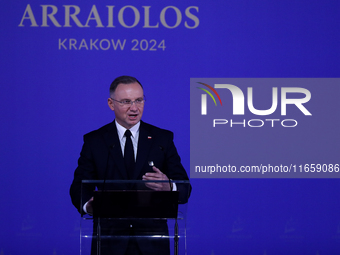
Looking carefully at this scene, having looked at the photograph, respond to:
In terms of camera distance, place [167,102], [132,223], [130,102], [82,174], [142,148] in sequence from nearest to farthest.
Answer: [132,223] → [82,174] → [142,148] → [130,102] → [167,102]

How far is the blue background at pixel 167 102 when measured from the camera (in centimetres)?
445

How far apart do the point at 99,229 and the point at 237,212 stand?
7.68ft

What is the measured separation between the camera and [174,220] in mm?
2520

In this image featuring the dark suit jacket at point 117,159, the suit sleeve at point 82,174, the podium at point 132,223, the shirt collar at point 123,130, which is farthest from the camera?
the shirt collar at point 123,130

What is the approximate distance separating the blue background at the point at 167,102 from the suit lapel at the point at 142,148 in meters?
0.93

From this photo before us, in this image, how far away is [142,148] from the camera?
3430 millimetres

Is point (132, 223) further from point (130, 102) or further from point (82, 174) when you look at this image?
point (130, 102)

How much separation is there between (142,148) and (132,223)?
101 cm

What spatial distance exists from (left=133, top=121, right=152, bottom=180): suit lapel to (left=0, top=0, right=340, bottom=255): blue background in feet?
3.05

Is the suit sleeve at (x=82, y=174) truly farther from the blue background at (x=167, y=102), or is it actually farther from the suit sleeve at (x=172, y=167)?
the blue background at (x=167, y=102)

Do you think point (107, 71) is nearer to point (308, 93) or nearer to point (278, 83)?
point (278, 83)

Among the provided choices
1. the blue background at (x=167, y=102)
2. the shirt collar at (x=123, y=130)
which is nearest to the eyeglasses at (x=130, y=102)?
the shirt collar at (x=123, y=130)

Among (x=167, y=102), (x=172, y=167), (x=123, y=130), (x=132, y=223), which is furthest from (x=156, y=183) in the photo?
(x=167, y=102)

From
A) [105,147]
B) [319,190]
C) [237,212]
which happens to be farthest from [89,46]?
[319,190]
